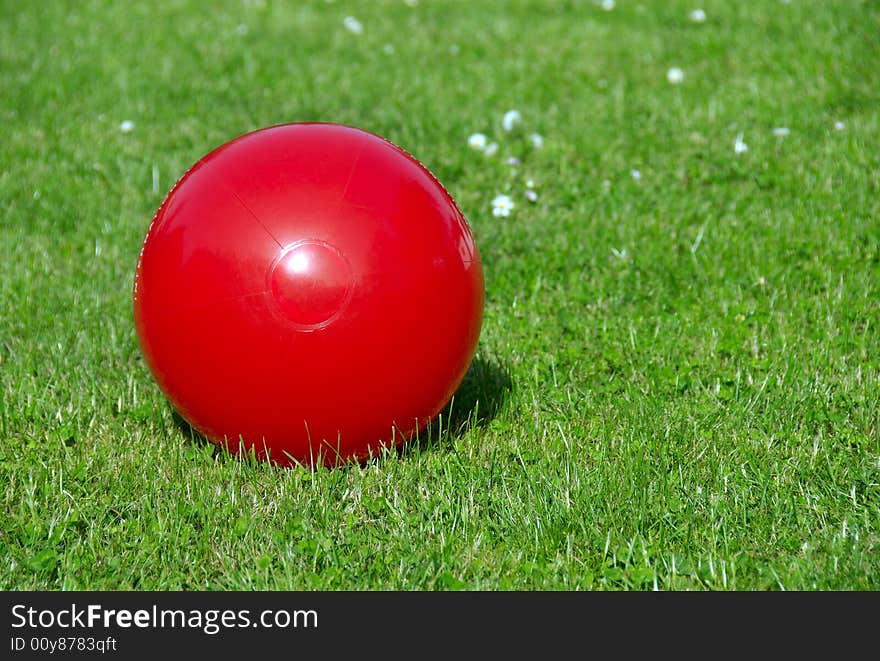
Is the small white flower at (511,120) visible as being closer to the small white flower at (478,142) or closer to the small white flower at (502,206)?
the small white flower at (478,142)

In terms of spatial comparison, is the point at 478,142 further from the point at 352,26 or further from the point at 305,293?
the point at 305,293

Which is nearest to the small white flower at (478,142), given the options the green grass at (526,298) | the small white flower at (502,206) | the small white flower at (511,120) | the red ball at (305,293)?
the green grass at (526,298)

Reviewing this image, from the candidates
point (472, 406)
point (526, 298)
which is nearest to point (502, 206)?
point (526, 298)

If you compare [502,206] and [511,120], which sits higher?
[511,120]

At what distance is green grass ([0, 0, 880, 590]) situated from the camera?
11.1 feet

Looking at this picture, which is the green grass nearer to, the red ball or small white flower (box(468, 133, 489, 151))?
small white flower (box(468, 133, 489, 151))

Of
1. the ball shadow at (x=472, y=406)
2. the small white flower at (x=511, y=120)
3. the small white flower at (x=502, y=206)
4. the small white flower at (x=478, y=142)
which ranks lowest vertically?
the ball shadow at (x=472, y=406)

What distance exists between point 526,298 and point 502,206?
867 millimetres

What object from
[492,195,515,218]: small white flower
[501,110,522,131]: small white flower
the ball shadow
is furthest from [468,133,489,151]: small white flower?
the ball shadow

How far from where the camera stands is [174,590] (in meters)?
3.23

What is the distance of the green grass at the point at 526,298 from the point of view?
3.40m

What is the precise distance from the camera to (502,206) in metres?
5.79

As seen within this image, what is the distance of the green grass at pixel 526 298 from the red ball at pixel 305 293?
1.15 feet

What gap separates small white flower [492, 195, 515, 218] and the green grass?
0.20 feet
